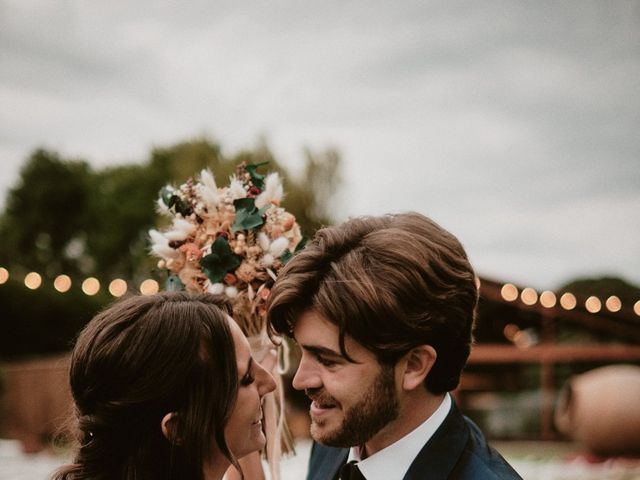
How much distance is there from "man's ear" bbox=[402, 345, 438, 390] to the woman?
58 cm

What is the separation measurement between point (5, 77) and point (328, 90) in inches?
712

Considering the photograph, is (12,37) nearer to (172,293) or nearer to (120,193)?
(120,193)

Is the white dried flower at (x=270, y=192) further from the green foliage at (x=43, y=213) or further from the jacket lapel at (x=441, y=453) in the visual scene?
the green foliage at (x=43, y=213)

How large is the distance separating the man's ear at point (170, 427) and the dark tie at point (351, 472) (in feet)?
2.05

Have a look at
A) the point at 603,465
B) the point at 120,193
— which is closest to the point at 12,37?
the point at 120,193

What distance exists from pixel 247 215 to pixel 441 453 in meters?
1.39

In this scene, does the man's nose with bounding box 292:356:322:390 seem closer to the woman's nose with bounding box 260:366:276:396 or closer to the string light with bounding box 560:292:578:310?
the woman's nose with bounding box 260:366:276:396

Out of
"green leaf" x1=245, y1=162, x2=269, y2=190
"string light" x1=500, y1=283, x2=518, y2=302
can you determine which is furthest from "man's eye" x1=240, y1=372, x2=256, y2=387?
"string light" x1=500, y1=283, x2=518, y2=302

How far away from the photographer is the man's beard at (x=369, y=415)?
2.48 metres

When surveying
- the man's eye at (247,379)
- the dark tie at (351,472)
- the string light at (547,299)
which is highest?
the man's eye at (247,379)

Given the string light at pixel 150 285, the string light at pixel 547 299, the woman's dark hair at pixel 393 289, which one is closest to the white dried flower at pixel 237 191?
the woman's dark hair at pixel 393 289

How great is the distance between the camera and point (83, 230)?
43531 mm

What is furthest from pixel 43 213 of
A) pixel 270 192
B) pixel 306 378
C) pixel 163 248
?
pixel 306 378

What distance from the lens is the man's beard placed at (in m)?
2.48
